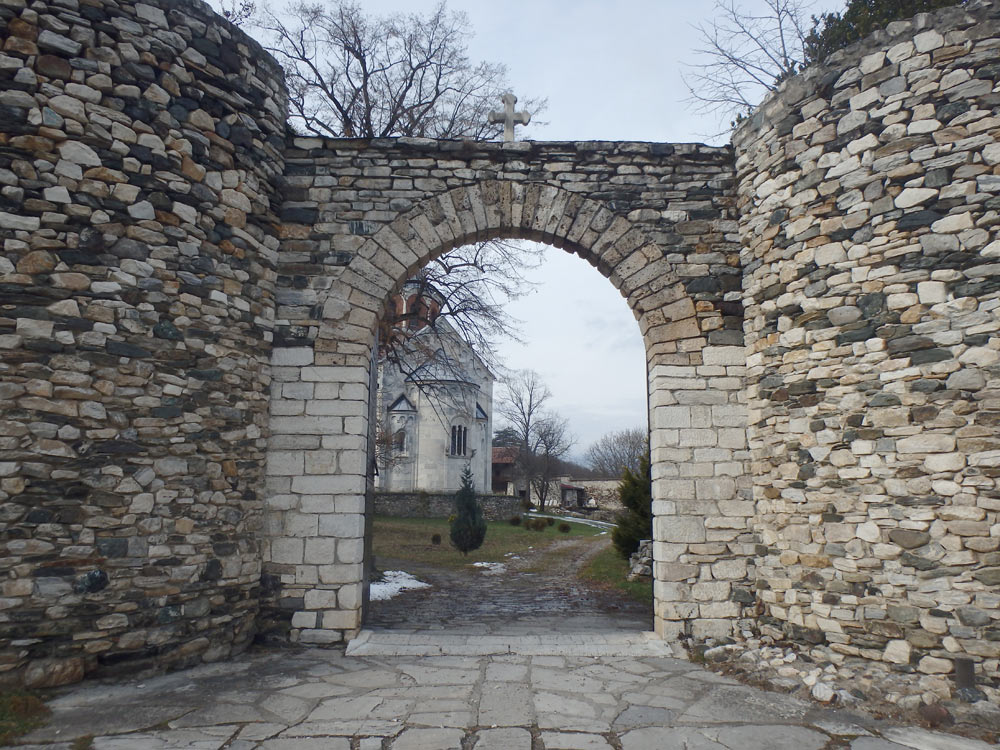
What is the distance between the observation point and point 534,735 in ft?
12.0

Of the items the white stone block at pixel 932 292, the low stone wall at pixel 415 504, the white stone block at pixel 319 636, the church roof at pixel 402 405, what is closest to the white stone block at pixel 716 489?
the white stone block at pixel 932 292

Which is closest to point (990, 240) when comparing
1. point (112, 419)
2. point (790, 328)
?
point (790, 328)

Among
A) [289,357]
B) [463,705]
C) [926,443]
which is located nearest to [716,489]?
[926,443]

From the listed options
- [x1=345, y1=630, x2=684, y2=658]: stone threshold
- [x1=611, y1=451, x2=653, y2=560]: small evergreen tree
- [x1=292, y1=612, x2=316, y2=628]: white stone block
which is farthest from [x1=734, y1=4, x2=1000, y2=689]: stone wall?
[x1=611, y1=451, x2=653, y2=560]: small evergreen tree

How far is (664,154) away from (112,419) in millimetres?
5107

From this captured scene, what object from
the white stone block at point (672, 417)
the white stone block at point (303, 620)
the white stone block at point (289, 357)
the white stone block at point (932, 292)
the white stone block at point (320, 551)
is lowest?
the white stone block at point (303, 620)

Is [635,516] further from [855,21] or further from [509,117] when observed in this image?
[855,21]

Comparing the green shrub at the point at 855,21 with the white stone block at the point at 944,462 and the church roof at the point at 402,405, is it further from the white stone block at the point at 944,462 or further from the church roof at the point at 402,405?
the church roof at the point at 402,405

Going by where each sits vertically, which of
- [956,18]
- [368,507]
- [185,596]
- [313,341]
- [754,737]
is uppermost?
[956,18]

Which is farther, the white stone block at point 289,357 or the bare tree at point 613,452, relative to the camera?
the bare tree at point 613,452

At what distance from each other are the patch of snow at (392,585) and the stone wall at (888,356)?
4663 millimetres

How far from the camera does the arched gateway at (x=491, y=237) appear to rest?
5.59 metres

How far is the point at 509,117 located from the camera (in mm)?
6660

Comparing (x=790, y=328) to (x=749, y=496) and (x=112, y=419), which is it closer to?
(x=749, y=496)
